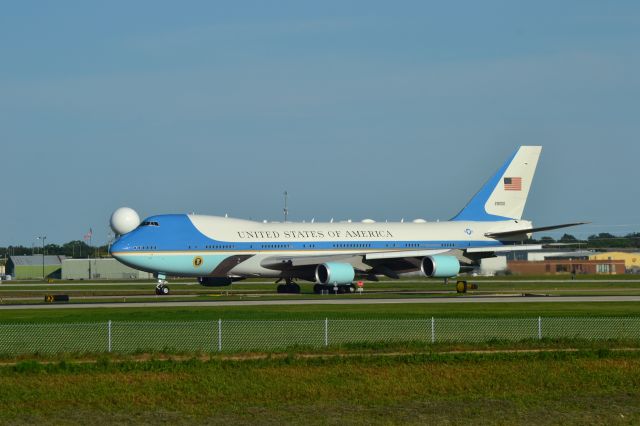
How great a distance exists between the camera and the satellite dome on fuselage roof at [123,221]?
350 ft

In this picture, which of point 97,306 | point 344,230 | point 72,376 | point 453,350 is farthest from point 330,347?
point 344,230

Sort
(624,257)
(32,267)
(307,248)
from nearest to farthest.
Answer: (307,248), (624,257), (32,267)

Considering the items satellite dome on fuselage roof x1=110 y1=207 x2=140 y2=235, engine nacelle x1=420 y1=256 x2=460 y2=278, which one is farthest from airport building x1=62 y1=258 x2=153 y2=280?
engine nacelle x1=420 y1=256 x2=460 y2=278

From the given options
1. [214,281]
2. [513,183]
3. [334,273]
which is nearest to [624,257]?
[513,183]

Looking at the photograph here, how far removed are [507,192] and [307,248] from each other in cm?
1891

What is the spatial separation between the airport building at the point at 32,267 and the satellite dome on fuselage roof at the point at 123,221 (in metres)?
64.9

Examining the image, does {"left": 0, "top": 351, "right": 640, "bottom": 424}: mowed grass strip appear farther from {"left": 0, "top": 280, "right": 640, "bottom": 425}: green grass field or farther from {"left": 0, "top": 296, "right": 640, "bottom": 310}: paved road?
{"left": 0, "top": 296, "right": 640, "bottom": 310}: paved road

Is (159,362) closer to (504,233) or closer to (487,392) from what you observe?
(487,392)

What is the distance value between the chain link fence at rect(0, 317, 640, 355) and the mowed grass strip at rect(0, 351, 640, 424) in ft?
15.5

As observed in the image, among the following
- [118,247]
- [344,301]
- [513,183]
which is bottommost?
[344,301]

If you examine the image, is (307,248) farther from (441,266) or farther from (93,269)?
(93,269)

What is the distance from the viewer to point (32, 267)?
18525cm

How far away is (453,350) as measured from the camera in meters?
34.0

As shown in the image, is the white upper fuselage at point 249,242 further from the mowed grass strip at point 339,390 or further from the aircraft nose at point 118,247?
the mowed grass strip at point 339,390
